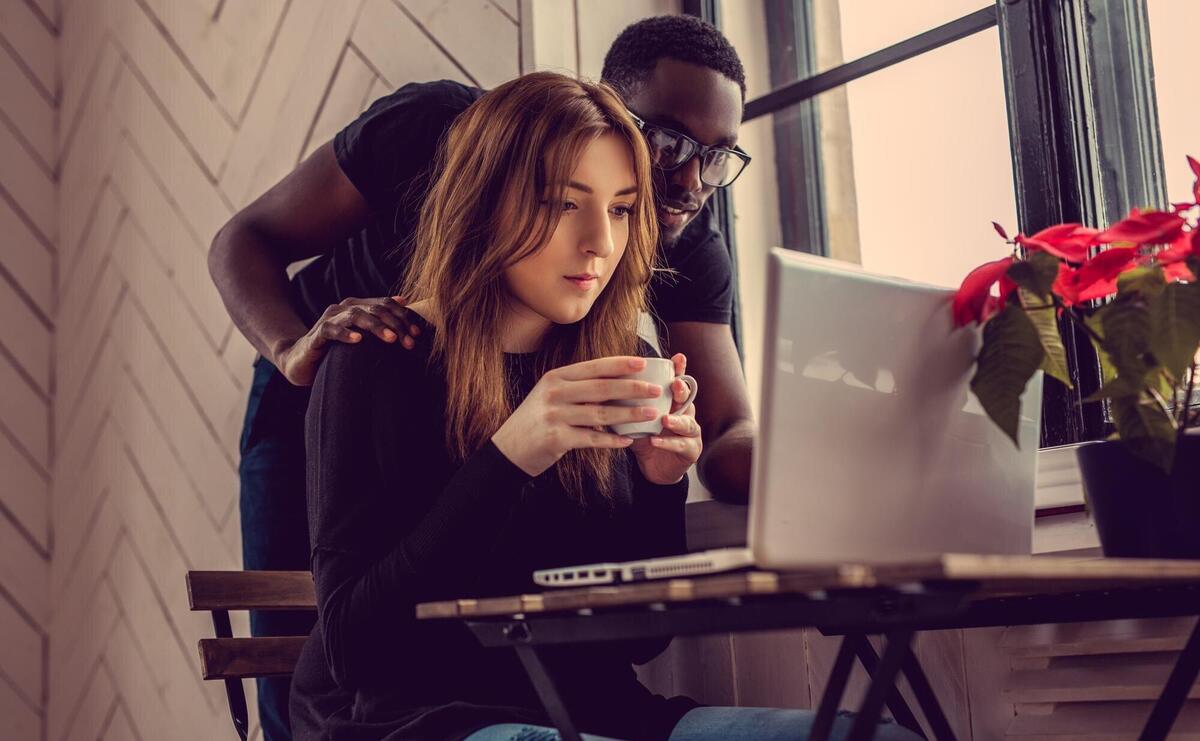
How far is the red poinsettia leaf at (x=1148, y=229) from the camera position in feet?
3.30

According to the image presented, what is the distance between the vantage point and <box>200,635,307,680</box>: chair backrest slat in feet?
5.19

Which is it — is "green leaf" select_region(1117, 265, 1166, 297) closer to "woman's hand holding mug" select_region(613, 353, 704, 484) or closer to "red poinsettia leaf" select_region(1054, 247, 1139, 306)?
"red poinsettia leaf" select_region(1054, 247, 1139, 306)

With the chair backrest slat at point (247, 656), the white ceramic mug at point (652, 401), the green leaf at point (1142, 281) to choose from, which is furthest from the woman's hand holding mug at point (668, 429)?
the chair backrest slat at point (247, 656)

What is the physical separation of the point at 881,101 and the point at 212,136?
→ 143 centimetres

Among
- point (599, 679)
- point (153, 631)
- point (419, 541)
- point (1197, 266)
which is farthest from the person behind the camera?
point (153, 631)

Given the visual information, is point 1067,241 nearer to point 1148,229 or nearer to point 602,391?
point 1148,229

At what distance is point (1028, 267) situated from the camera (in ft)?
3.31

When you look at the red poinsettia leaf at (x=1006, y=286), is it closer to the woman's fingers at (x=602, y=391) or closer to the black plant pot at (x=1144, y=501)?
the black plant pot at (x=1144, y=501)

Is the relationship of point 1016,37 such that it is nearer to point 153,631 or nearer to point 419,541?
point 419,541

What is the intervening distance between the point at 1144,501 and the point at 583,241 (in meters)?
0.57

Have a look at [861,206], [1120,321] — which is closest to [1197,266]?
[1120,321]

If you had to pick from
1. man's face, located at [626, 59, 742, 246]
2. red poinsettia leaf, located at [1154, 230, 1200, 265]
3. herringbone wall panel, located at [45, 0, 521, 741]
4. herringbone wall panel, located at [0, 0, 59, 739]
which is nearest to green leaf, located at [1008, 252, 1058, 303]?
red poinsettia leaf, located at [1154, 230, 1200, 265]

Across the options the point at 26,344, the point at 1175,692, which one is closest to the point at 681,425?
the point at 1175,692

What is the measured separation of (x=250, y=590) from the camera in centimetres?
163
